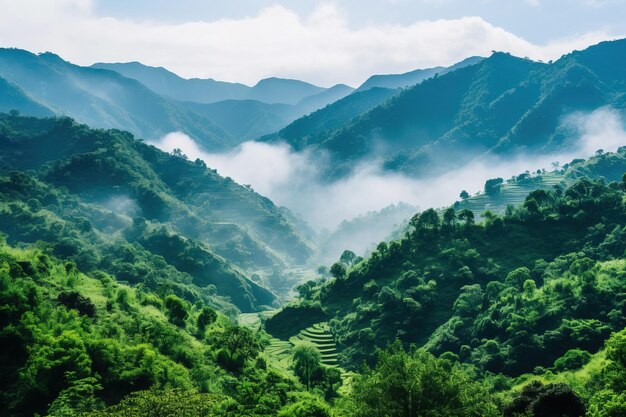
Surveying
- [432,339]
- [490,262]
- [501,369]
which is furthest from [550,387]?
[490,262]

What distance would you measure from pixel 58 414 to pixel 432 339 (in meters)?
59.6

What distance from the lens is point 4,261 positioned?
170 ft

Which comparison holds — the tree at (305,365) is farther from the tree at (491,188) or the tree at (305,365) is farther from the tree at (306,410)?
the tree at (491,188)

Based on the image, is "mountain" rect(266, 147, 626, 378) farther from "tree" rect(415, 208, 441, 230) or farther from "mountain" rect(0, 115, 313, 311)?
"mountain" rect(0, 115, 313, 311)

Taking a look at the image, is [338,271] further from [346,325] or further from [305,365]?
[305,365]

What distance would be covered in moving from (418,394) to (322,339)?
63.6m

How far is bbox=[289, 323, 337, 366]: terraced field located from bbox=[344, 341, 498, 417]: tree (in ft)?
181

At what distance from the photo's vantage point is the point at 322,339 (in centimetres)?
9050

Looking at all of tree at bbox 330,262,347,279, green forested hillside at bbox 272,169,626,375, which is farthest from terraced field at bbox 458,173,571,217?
tree at bbox 330,262,347,279

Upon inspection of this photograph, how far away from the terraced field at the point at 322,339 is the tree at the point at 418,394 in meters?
55.0

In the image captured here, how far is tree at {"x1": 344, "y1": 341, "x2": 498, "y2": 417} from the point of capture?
27906mm

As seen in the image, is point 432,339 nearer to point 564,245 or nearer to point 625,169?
point 564,245

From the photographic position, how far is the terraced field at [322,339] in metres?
84.6

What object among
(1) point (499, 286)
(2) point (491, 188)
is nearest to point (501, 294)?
(1) point (499, 286)
